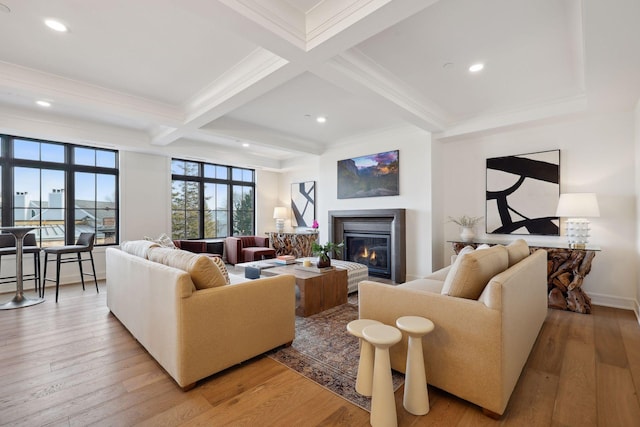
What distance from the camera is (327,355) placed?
241 centimetres

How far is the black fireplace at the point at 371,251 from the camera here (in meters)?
5.26

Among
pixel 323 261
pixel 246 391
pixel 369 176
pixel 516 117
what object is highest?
pixel 516 117

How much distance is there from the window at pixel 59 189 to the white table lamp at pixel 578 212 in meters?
7.03

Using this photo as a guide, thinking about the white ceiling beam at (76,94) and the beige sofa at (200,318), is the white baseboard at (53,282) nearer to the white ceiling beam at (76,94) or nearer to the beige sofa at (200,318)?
the white ceiling beam at (76,94)

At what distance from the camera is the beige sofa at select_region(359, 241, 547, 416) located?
5.42 ft

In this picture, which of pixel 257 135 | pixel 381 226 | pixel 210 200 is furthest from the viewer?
pixel 210 200

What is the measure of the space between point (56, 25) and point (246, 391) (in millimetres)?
3193

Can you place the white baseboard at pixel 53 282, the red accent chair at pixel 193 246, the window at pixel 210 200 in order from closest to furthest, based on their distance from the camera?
the white baseboard at pixel 53 282
the red accent chair at pixel 193 246
the window at pixel 210 200

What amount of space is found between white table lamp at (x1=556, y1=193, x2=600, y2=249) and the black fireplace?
2.43 meters

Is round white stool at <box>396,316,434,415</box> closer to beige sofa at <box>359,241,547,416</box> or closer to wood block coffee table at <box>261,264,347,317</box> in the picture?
beige sofa at <box>359,241,547,416</box>

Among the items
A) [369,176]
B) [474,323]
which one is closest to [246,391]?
[474,323]

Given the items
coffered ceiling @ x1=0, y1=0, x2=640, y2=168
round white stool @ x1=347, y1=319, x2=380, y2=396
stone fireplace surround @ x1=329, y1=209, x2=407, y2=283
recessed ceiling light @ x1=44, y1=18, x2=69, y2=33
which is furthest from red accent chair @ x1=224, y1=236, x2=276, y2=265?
round white stool @ x1=347, y1=319, x2=380, y2=396

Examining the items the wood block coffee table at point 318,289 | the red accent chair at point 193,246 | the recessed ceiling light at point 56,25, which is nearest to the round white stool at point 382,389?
the wood block coffee table at point 318,289

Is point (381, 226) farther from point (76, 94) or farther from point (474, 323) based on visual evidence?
point (76, 94)
